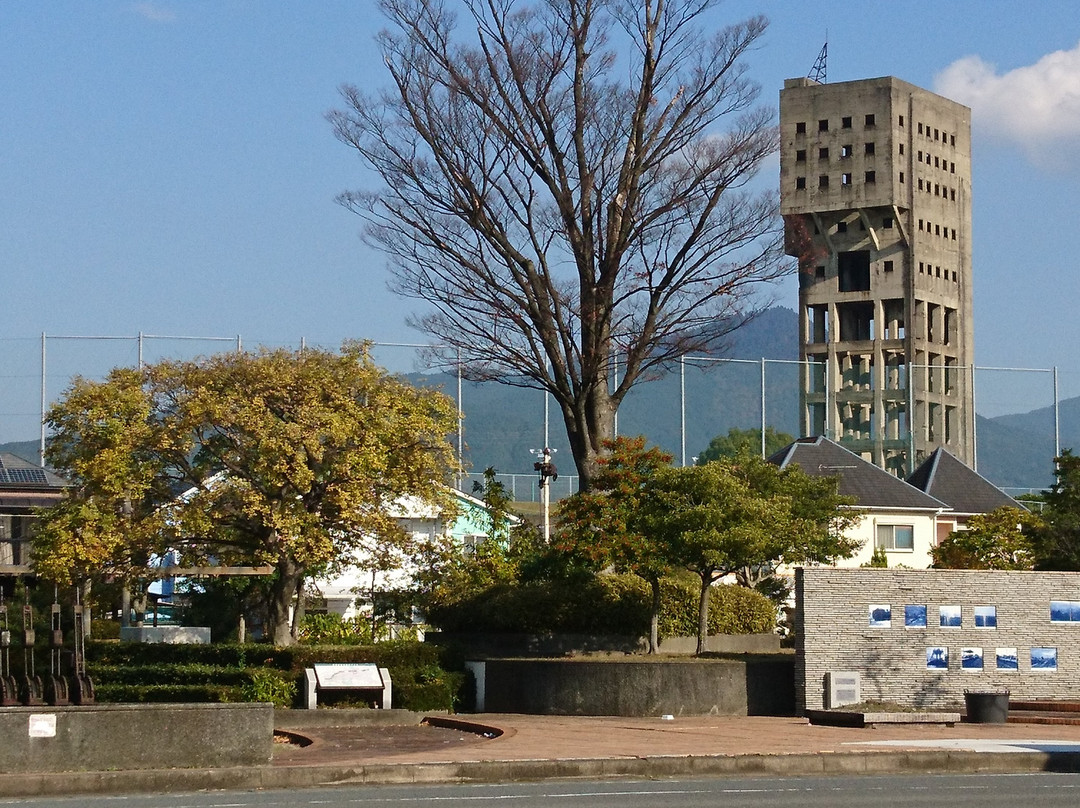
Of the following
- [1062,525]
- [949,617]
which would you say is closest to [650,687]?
[949,617]

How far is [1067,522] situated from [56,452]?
20.3m

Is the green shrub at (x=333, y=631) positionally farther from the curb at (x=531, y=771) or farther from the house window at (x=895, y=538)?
the house window at (x=895, y=538)

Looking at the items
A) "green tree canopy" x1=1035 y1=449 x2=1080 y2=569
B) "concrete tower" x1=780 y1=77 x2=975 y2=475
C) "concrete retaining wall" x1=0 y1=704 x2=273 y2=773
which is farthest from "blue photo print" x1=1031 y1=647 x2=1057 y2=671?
"concrete tower" x1=780 y1=77 x2=975 y2=475

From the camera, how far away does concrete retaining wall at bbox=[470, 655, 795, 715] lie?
85.1 ft

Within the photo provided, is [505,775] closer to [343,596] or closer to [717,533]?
[717,533]

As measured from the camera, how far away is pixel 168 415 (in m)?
27.6

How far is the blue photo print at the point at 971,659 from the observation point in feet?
86.7

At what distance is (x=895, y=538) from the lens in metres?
55.7

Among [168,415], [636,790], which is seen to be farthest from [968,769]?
[168,415]

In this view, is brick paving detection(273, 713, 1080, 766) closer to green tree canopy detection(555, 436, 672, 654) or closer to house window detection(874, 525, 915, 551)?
green tree canopy detection(555, 436, 672, 654)

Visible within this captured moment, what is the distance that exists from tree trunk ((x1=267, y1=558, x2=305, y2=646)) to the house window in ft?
103

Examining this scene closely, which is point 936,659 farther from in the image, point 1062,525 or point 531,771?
point 531,771

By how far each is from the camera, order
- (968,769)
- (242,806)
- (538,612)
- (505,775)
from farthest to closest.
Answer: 1. (538,612)
2. (968,769)
3. (505,775)
4. (242,806)

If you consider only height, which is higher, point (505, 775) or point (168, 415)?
point (168, 415)
